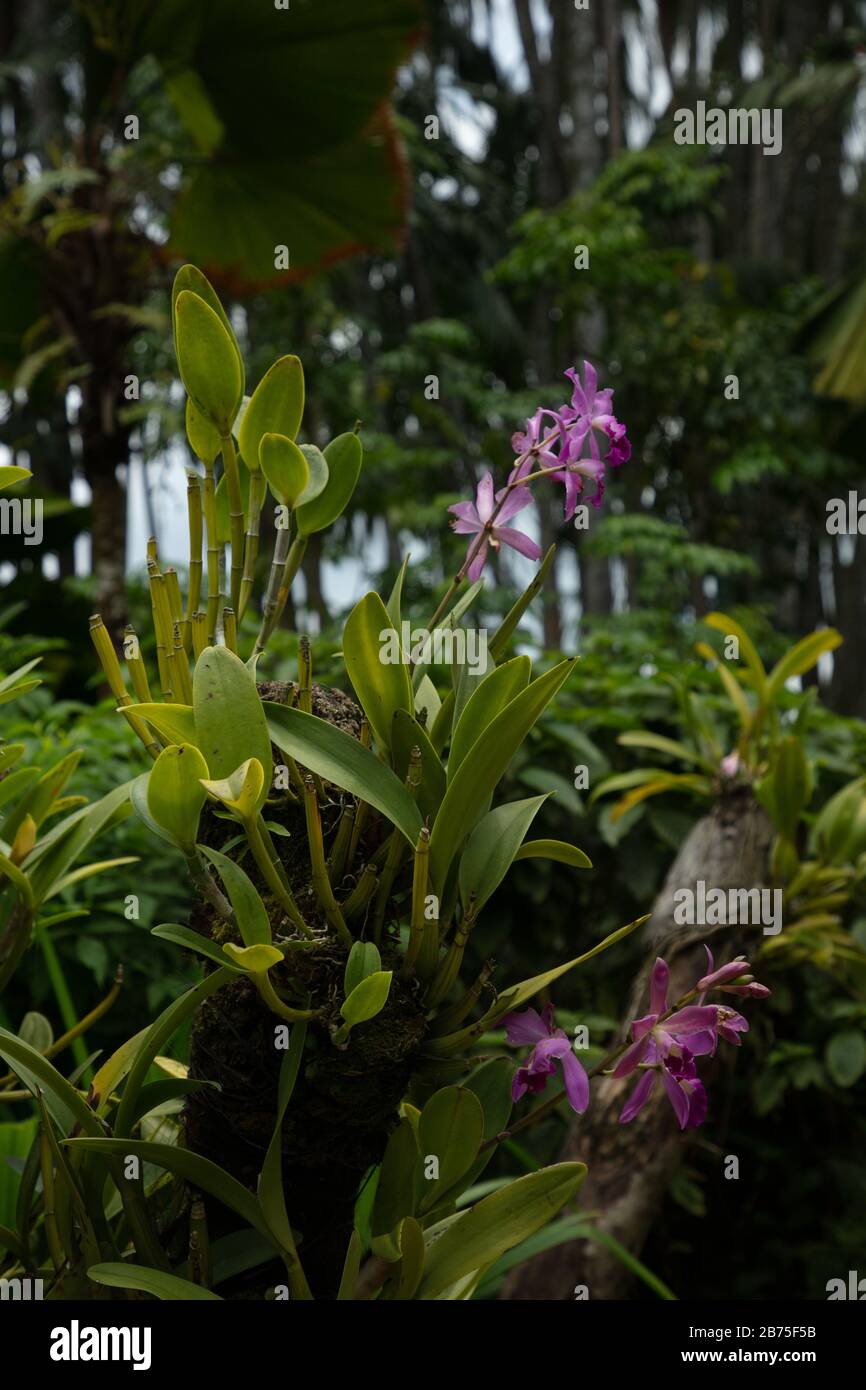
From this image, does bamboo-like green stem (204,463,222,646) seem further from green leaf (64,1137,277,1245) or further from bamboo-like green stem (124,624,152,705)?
green leaf (64,1137,277,1245)

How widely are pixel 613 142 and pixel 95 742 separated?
7.20m

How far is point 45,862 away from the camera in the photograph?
2.55ft

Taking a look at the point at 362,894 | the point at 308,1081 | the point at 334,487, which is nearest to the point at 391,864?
the point at 362,894

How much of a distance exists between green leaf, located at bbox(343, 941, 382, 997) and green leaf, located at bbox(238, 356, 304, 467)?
0.30 metres

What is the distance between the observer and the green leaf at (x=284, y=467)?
666 mm

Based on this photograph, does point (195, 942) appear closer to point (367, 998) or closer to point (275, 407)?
point (367, 998)

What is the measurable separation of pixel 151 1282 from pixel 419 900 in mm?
245

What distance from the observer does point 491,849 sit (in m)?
0.68

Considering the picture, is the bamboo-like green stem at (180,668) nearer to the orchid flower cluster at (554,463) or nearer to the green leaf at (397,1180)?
the orchid flower cluster at (554,463)

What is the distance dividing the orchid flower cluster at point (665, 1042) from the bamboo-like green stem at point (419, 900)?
0.27ft

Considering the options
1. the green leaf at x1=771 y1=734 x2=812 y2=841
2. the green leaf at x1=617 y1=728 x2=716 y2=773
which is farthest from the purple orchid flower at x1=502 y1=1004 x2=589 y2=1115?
the green leaf at x1=617 y1=728 x2=716 y2=773

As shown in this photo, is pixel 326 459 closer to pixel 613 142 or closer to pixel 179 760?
pixel 179 760

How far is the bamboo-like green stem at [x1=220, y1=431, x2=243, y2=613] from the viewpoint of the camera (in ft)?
2.36

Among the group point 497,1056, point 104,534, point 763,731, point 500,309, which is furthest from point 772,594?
point 497,1056
